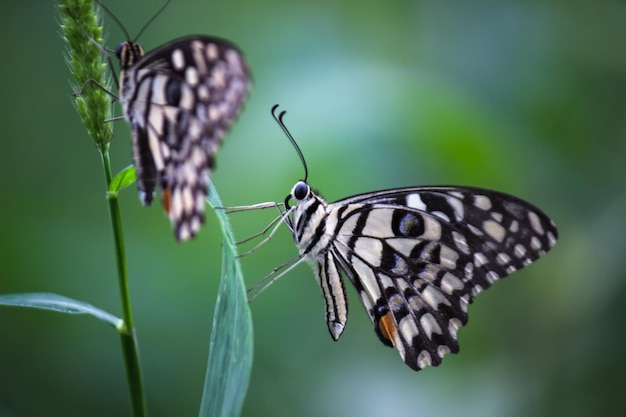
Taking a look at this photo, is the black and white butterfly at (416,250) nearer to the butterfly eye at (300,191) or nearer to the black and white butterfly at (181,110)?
the butterfly eye at (300,191)

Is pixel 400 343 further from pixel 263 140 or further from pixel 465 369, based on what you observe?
pixel 263 140

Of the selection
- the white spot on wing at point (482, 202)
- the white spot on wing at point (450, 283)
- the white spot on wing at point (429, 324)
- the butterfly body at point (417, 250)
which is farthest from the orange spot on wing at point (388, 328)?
the white spot on wing at point (482, 202)

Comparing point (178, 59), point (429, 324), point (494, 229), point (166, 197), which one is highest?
point (178, 59)

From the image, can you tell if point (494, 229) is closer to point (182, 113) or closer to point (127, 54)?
point (182, 113)

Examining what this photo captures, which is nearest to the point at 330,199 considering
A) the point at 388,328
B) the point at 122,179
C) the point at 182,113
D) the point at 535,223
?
the point at 388,328

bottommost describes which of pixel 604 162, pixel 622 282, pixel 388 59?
pixel 622 282

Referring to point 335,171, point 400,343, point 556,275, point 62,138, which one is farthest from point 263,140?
point 556,275

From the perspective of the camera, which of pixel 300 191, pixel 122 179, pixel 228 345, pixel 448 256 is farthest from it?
pixel 448 256
